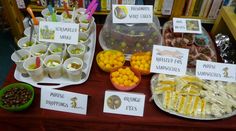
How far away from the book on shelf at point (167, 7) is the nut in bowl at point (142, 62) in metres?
0.55

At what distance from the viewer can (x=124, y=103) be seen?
935mm

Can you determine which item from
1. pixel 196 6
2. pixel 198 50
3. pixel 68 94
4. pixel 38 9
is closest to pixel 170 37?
pixel 198 50

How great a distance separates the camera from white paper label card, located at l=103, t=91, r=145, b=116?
93cm

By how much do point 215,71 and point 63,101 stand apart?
2.27ft

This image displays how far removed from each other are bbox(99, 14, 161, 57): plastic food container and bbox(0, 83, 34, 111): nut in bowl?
436 millimetres

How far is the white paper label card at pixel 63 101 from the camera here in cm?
92

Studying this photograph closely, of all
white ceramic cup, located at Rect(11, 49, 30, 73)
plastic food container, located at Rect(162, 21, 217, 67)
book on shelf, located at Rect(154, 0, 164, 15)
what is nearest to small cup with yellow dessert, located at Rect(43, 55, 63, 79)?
white ceramic cup, located at Rect(11, 49, 30, 73)

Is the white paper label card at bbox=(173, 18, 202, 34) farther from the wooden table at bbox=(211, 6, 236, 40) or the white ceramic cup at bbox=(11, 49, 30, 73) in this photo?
the white ceramic cup at bbox=(11, 49, 30, 73)

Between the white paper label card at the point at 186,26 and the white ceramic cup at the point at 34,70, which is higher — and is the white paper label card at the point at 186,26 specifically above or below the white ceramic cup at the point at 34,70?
above

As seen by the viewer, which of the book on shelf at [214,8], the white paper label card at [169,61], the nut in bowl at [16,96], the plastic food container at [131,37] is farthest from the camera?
the book on shelf at [214,8]

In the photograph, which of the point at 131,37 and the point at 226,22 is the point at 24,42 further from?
the point at 226,22

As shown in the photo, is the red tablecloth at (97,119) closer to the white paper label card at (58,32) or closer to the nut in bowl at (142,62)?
the nut in bowl at (142,62)

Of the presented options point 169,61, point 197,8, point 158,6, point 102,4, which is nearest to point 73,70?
point 169,61

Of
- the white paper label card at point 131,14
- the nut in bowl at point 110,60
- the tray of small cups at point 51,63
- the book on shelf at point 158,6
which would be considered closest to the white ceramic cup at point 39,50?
the tray of small cups at point 51,63
